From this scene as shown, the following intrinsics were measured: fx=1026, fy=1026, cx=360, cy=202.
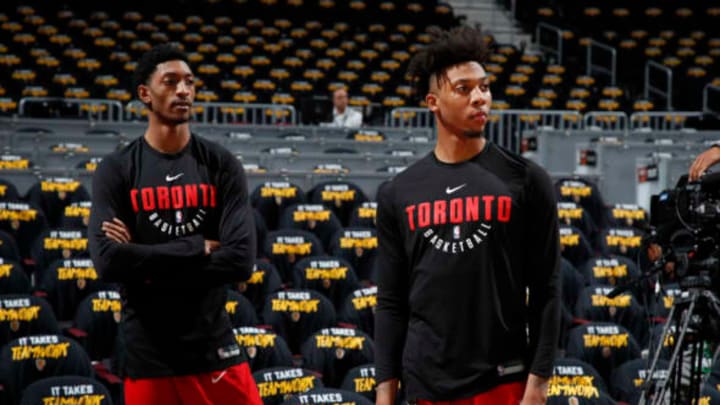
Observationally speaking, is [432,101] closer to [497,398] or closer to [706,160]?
[497,398]

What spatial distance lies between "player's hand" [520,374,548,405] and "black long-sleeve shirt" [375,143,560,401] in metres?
0.06

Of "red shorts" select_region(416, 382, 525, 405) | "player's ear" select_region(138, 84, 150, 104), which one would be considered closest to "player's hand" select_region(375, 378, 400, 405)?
"red shorts" select_region(416, 382, 525, 405)

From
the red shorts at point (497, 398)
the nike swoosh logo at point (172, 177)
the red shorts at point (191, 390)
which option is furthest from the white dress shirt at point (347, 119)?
the red shorts at point (497, 398)

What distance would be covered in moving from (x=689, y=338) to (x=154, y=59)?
2344 mm

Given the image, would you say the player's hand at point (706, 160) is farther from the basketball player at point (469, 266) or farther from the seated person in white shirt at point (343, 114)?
the seated person in white shirt at point (343, 114)

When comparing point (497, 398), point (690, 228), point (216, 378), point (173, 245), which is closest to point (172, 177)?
point (173, 245)

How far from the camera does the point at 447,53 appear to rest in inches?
110

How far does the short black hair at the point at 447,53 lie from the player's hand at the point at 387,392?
813 mm

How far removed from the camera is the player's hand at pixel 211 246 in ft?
10.6

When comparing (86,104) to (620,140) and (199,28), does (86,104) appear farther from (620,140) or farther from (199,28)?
(620,140)

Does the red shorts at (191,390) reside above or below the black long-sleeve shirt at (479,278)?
below

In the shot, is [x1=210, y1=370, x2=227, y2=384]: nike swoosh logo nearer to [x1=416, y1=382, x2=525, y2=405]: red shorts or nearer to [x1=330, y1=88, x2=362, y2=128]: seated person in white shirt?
[x1=416, y1=382, x2=525, y2=405]: red shorts

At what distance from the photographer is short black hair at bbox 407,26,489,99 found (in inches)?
110

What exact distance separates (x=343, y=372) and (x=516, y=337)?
10.9 feet
